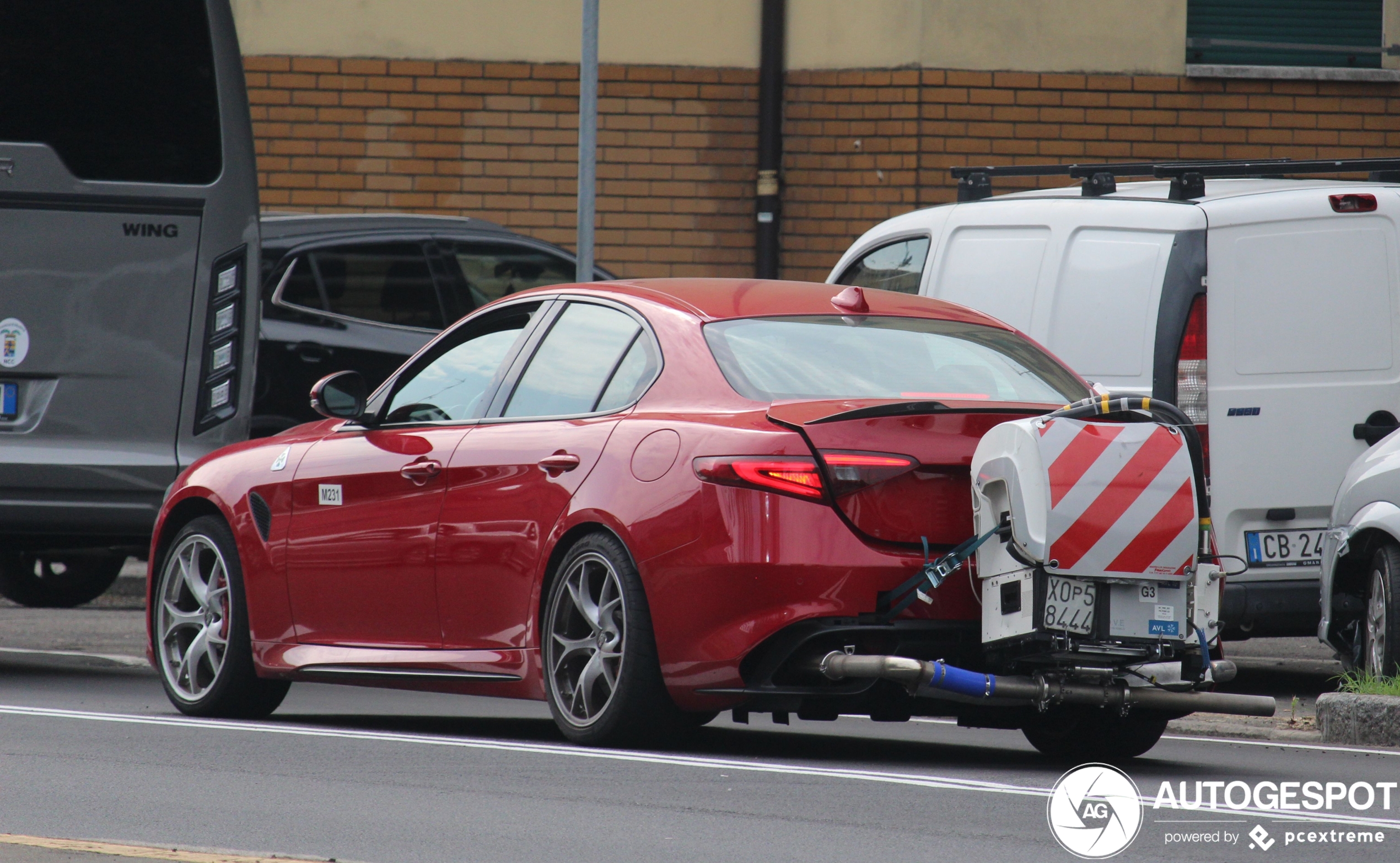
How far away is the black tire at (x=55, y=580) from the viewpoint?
42.7 feet

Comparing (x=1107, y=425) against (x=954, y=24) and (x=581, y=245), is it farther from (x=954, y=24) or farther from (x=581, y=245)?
(x=954, y=24)

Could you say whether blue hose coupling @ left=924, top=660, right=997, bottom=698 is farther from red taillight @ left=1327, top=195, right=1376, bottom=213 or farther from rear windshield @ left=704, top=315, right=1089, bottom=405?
red taillight @ left=1327, top=195, right=1376, bottom=213

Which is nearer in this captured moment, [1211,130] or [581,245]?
[581,245]

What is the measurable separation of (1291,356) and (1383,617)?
1.22 metres

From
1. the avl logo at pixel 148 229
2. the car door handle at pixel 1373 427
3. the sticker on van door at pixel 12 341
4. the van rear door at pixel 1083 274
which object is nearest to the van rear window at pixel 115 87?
the avl logo at pixel 148 229

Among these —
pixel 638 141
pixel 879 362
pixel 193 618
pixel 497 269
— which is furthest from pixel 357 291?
pixel 879 362

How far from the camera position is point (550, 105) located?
1577cm

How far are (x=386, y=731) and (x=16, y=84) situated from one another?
3568 mm

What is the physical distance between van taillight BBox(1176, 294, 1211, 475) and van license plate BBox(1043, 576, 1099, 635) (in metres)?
2.95

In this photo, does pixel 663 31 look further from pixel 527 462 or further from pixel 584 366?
pixel 527 462

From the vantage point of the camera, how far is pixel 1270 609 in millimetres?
9320

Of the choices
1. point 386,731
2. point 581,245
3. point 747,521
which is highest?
point 581,245

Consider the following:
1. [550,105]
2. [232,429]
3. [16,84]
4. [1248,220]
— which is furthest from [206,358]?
[550,105]

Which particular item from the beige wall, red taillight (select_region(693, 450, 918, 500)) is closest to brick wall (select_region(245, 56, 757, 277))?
the beige wall
